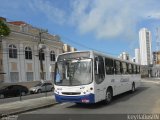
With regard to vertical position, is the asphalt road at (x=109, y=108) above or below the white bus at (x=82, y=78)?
below

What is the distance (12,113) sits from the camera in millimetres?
14734

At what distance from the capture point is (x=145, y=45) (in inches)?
4459

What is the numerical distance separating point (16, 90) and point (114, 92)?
2182 cm

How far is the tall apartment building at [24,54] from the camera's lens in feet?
157

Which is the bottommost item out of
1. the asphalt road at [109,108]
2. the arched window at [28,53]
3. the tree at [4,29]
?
the asphalt road at [109,108]

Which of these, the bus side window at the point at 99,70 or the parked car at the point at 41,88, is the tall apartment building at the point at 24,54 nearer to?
the parked car at the point at 41,88

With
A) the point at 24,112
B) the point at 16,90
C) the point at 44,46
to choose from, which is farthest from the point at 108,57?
the point at 44,46

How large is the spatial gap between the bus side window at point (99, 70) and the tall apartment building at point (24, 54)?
99.4 feet

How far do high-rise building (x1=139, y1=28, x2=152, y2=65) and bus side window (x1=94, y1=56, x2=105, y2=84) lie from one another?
303ft

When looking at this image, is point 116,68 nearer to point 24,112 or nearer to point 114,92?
point 114,92

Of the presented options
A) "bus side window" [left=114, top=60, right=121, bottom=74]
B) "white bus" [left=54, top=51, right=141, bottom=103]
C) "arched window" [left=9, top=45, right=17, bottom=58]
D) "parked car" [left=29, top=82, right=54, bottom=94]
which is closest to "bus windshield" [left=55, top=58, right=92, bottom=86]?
"white bus" [left=54, top=51, right=141, bottom=103]

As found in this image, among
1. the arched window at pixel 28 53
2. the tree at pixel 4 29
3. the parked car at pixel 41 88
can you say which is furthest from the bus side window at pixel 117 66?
the arched window at pixel 28 53

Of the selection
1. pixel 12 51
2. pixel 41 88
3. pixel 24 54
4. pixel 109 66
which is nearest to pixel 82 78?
pixel 109 66

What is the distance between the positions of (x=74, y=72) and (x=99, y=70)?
1.45 metres
